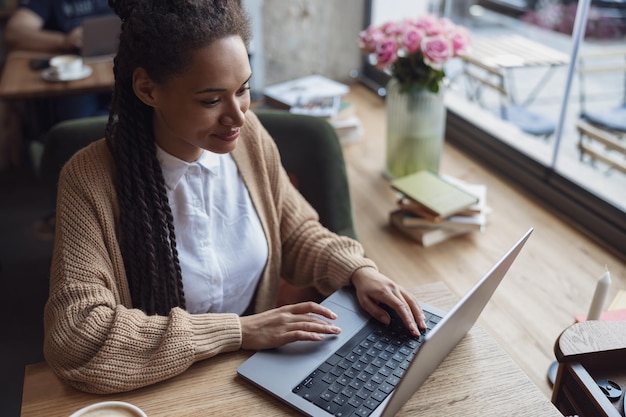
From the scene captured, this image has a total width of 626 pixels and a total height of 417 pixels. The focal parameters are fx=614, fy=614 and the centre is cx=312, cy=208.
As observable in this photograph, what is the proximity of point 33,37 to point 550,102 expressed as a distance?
2.49 m

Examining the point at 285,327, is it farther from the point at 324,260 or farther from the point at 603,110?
the point at 603,110

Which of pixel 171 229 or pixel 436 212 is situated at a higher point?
pixel 171 229

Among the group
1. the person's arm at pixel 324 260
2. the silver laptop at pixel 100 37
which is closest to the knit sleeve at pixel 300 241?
the person's arm at pixel 324 260

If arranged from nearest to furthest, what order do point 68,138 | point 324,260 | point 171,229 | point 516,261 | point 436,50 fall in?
point 171,229 < point 324,260 < point 68,138 < point 516,261 < point 436,50

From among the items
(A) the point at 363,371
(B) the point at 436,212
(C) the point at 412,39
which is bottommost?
(B) the point at 436,212

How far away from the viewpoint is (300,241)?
1.30 metres

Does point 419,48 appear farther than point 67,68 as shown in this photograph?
No

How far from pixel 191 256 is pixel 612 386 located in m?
0.74

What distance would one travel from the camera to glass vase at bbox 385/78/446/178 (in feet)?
6.14

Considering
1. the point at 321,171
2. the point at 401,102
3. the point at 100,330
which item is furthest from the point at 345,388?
the point at 401,102

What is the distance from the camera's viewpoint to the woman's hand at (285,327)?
0.97 meters

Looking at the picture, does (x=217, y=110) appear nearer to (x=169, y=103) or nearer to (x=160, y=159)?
(x=169, y=103)

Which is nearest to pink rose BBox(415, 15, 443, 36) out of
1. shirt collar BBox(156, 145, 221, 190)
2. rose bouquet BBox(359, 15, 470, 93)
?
rose bouquet BBox(359, 15, 470, 93)

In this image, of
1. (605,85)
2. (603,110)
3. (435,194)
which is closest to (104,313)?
(435,194)
